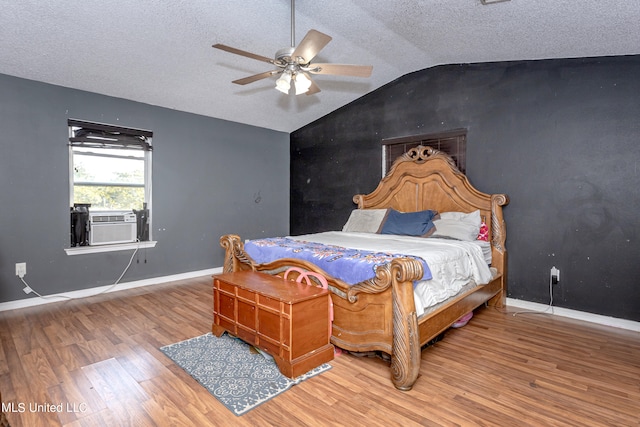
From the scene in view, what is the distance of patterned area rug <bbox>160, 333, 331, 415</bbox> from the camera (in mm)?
1949

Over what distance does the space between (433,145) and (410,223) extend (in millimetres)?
1114

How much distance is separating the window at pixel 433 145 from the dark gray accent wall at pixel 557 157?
0.09m

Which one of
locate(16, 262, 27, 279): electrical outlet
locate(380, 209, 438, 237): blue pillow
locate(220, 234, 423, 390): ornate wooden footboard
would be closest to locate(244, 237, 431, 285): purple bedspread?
locate(220, 234, 423, 390): ornate wooden footboard

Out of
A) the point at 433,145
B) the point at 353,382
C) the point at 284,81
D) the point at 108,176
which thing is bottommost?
the point at 353,382

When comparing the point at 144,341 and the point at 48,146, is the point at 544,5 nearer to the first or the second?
the point at 144,341

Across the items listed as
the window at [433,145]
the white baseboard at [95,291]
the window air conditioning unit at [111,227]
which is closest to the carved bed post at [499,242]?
the window at [433,145]

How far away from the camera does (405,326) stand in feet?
6.64

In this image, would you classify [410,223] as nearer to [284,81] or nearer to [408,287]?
[408,287]

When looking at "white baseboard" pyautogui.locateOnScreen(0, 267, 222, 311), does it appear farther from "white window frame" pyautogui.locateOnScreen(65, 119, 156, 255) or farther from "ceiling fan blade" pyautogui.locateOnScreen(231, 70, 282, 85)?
"ceiling fan blade" pyautogui.locateOnScreen(231, 70, 282, 85)

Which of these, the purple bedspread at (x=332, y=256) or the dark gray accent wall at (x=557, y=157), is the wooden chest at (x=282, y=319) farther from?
the dark gray accent wall at (x=557, y=157)

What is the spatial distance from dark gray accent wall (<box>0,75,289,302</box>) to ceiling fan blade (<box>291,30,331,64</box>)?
7.62 ft

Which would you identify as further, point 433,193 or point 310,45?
point 433,193

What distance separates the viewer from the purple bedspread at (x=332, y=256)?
2.29 m

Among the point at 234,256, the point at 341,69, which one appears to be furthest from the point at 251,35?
the point at 234,256
